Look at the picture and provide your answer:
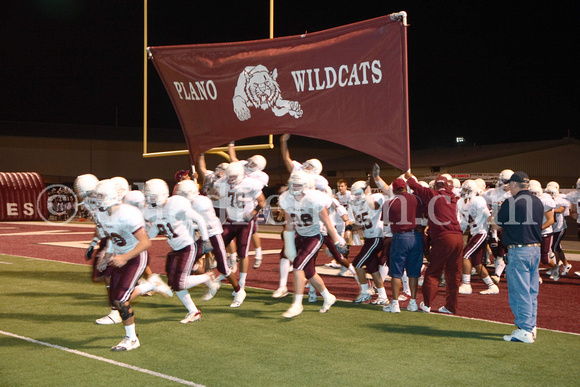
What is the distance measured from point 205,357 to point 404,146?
10.3ft

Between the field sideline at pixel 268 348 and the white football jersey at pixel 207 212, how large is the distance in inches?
39.8

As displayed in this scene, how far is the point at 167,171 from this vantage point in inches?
1721

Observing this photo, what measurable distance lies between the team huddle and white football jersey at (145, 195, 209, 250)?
0.4 inches

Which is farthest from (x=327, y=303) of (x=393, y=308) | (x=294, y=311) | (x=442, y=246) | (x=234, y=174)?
(x=234, y=174)

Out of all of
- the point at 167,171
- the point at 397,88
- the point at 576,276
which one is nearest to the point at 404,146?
the point at 397,88

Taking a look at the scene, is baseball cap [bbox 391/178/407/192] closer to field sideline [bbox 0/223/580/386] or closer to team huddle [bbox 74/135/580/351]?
team huddle [bbox 74/135/580/351]

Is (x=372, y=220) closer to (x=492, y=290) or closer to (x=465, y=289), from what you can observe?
(x=465, y=289)

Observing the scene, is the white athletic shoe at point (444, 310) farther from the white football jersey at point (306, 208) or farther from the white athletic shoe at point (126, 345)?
the white athletic shoe at point (126, 345)

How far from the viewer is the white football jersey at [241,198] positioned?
8.84m

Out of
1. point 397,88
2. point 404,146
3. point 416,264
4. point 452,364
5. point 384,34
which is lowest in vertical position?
point 452,364

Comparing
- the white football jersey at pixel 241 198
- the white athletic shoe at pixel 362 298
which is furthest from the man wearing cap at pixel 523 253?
the white football jersey at pixel 241 198

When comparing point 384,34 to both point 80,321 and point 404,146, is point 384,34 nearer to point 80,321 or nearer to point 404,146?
point 404,146

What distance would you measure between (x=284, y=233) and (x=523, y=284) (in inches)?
126

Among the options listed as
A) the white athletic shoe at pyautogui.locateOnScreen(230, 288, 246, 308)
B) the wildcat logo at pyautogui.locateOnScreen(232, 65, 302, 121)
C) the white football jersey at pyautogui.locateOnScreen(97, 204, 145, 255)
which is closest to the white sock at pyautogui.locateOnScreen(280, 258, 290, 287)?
the white athletic shoe at pyautogui.locateOnScreen(230, 288, 246, 308)
